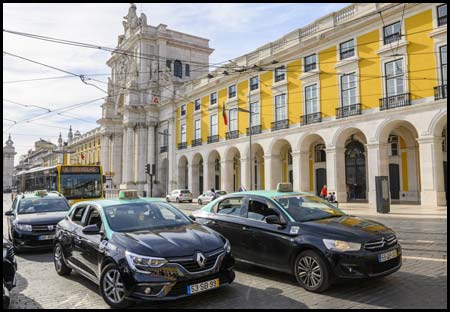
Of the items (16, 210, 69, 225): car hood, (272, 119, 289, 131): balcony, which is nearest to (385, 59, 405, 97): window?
(272, 119, 289, 131): balcony

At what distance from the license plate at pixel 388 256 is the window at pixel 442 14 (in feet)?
67.5

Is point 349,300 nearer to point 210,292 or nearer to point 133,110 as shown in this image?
point 210,292

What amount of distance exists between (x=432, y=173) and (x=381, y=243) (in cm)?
1871

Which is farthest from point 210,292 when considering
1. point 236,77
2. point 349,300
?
point 236,77

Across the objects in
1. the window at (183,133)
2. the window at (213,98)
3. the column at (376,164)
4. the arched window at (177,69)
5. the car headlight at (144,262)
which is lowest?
the car headlight at (144,262)

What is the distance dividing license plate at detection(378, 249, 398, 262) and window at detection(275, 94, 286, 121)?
25878mm

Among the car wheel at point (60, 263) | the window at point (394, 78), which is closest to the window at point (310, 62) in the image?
the window at point (394, 78)

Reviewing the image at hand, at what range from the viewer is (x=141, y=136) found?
53.5 meters

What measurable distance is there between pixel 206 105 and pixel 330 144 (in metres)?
17.6

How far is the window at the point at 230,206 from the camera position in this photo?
7423mm

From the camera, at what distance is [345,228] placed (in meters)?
5.86

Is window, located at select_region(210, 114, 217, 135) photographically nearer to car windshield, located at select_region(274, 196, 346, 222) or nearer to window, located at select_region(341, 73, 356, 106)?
window, located at select_region(341, 73, 356, 106)

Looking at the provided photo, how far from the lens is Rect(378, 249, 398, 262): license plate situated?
5592 mm

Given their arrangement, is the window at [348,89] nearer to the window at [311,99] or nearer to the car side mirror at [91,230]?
the window at [311,99]
